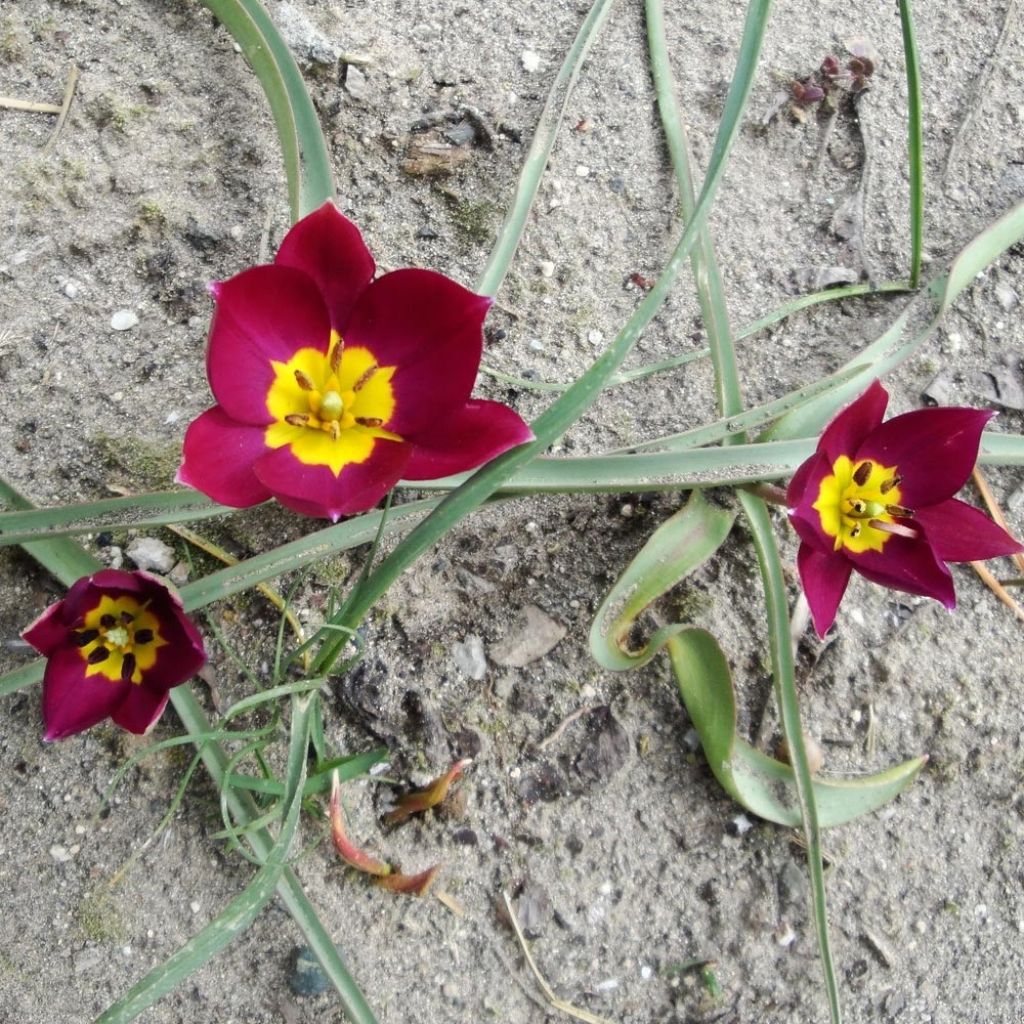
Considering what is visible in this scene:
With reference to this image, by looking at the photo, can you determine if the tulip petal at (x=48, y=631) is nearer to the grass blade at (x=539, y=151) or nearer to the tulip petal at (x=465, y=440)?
the tulip petal at (x=465, y=440)

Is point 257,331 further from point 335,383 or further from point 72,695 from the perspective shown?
point 72,695

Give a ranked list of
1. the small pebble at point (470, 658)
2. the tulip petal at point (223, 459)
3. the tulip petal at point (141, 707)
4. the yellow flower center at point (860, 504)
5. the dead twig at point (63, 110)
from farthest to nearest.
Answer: the dead twig at point (63, 110) < the small pebble at point (470, 658) < the yellow flower center at point (860, 504) < the tulip petal at point (141, 707) < the tulip petal at point (223, 459)

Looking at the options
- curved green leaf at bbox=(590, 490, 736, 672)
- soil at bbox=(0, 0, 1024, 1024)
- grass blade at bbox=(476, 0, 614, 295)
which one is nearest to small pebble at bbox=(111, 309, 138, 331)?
soil at bbox=(0, 0, 1024, 1024)

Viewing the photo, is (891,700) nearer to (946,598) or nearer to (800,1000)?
(946,598)

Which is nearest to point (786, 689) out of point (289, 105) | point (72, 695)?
point (72, 695)

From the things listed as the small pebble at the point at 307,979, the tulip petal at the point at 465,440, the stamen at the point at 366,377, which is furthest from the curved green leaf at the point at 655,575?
the small pebble at the point at 307,979

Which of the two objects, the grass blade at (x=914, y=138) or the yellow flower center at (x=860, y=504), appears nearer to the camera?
the yellow flower center at (x=860, y=504)

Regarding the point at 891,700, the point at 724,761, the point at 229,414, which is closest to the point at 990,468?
the point at 891,700

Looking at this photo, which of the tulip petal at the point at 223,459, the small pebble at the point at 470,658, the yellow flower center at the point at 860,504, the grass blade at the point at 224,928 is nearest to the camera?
the grass blade at the point at 224,928

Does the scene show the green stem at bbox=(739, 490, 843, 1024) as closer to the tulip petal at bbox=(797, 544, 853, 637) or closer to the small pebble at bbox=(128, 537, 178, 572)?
the tulip petal at bbox=(797, 544, 853, 637)
